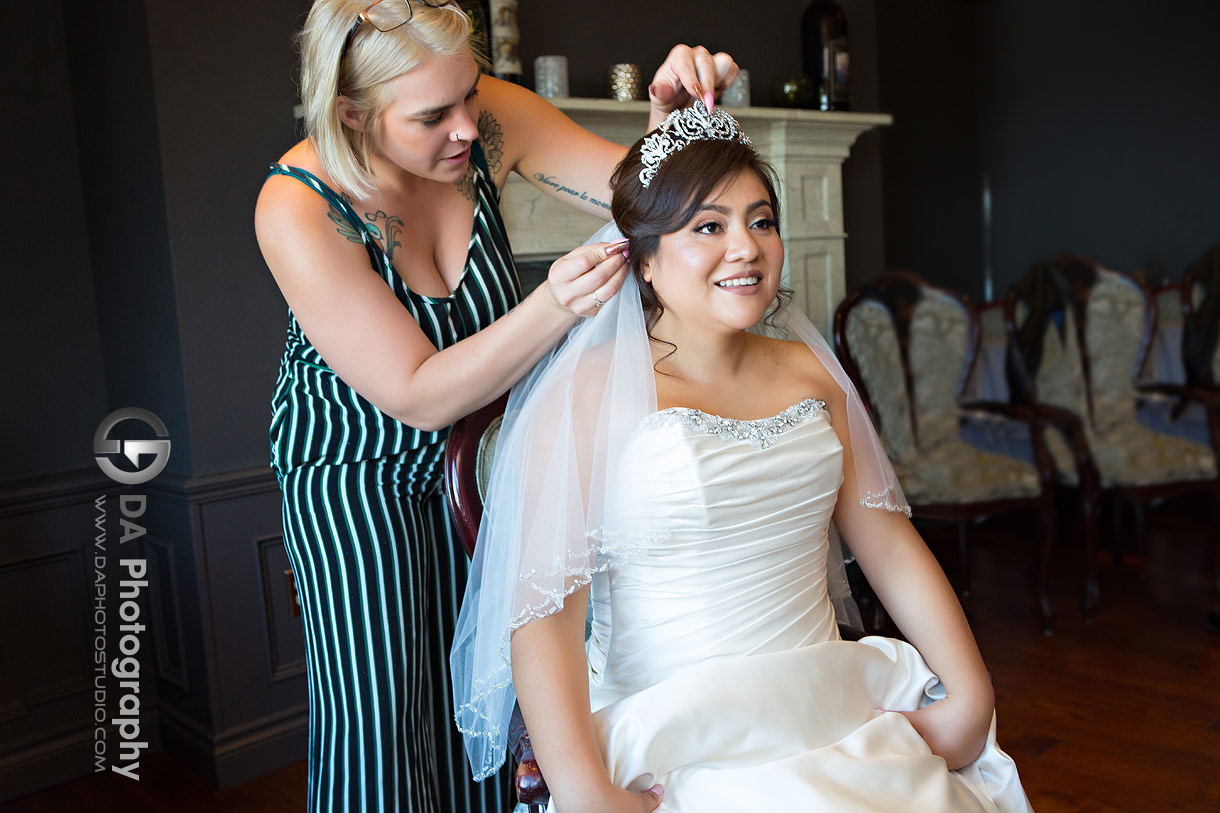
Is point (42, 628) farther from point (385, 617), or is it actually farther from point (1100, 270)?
point (1100, 270)

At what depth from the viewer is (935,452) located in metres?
3.75

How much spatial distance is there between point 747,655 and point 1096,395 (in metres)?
3.20

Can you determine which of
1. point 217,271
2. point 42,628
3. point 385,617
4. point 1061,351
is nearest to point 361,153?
point 385,617

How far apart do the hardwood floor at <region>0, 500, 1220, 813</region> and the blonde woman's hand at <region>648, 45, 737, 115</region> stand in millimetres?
1920

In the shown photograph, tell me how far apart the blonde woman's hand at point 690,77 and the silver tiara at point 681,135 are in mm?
28

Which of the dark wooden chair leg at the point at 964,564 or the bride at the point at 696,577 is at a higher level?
the bride at the point at 696,577

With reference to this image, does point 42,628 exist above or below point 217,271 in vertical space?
below

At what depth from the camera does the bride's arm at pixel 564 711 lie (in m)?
1.25

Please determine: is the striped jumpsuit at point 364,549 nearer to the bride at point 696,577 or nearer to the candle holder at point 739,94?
the bride at point 696,577

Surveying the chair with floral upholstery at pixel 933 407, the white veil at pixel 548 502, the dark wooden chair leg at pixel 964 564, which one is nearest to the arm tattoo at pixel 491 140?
the white veil at pixel 548 502

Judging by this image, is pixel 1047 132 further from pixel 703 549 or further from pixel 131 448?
pixel 703 549

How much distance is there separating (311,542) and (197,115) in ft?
5.12

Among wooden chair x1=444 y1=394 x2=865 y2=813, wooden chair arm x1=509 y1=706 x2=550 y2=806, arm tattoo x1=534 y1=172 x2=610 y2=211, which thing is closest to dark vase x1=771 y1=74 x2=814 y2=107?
arm tattoo x1=534 y1=172 x2=610 y2=211

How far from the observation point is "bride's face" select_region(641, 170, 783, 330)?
1448mm
